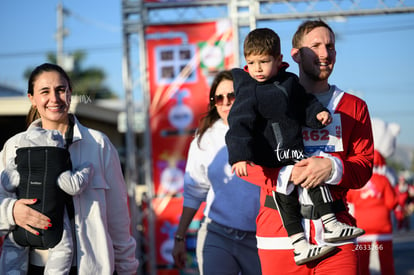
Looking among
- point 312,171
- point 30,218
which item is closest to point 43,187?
point 30,218

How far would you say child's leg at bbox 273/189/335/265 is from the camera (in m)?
2.78

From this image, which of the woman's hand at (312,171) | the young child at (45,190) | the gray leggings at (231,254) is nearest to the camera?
the woman's hand at (312,171)

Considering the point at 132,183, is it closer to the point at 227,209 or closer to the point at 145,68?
the point at 145,68

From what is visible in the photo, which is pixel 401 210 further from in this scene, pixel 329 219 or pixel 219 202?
pixel 329 219

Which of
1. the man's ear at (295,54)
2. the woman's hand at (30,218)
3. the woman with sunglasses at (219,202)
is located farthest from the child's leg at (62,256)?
the man's ear at (295,54)

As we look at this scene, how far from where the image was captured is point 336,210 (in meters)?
2.86

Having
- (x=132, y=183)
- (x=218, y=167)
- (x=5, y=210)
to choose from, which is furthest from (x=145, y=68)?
(x=5, y=210)

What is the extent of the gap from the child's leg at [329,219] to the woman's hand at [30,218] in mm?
1433

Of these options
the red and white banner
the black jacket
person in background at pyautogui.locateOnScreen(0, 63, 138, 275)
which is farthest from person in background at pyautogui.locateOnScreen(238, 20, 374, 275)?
the red and white banner

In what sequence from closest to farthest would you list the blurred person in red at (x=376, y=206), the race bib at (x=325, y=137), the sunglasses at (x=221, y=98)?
the race bib at (x=325, y=137), the sunglasses at (x=221, y=98), the blurred person in red at (x=376, y=206)

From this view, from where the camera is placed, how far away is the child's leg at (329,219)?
276 centimetres

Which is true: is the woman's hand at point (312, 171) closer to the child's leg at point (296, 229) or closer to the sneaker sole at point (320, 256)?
the child's leg at point (296, 229)

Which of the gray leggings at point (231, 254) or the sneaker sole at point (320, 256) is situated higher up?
the sneaker sole at point (320, 256)

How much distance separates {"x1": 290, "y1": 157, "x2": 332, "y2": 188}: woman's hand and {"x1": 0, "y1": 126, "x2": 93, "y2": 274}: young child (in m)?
1.19
